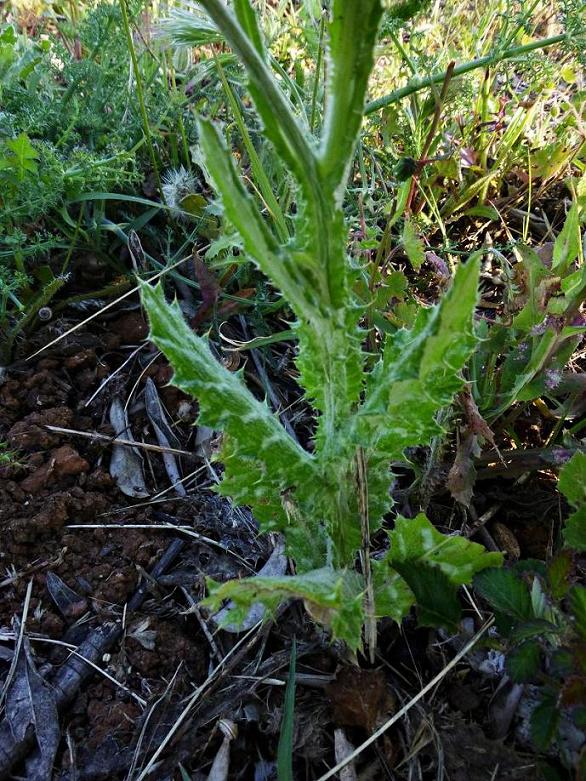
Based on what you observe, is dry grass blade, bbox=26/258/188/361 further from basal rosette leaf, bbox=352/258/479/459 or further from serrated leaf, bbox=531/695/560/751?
serrated leaf, bbox=531/695/560/751

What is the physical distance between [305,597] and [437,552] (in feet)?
1.29

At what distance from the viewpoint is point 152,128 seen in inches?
93.2

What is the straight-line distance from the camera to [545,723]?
109 cm

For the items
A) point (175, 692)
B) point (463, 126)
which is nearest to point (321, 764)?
point (175, 692)

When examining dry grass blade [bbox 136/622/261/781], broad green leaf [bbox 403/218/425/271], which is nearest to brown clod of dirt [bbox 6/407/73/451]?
dry grass blade [bbox 136/622/261/781]

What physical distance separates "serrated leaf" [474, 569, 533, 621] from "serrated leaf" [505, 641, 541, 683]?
0.05m

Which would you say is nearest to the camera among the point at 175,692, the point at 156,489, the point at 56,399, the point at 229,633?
the point at 175,692

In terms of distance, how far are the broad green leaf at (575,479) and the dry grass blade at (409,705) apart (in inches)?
12.3

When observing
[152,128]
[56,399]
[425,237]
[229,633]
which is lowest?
[229,633]

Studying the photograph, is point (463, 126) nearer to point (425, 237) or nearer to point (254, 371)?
point (425, 237)

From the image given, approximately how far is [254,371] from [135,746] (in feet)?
3.66

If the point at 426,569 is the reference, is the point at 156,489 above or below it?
above

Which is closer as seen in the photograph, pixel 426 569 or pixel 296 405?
pixel 426 569

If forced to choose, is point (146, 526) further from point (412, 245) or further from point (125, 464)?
point (412, 245)
